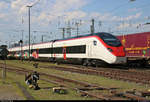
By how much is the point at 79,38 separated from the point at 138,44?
21.3 ft

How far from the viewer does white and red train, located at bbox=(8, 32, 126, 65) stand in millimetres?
16219

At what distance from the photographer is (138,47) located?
802 inches

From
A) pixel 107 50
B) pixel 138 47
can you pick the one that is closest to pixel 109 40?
pixel 107 50

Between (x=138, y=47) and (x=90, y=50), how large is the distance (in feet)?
19.0

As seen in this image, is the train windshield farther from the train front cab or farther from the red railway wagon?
the red railway wagon

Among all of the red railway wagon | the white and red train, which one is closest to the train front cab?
the white and red train

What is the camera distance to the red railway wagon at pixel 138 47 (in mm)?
19316

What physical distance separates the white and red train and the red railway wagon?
13.1ft

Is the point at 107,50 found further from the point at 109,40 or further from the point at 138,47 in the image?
the point at 138,47

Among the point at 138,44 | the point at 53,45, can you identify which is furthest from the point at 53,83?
the point at 53,45

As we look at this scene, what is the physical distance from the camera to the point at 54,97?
7.18 meters

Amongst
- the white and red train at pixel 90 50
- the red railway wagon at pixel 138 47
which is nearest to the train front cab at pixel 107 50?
the white and red train at pixel 90 50

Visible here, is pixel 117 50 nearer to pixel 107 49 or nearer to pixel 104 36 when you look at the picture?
pixel 107 49

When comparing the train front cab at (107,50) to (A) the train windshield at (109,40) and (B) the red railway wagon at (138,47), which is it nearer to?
(A) the train windshield at (109,40)
